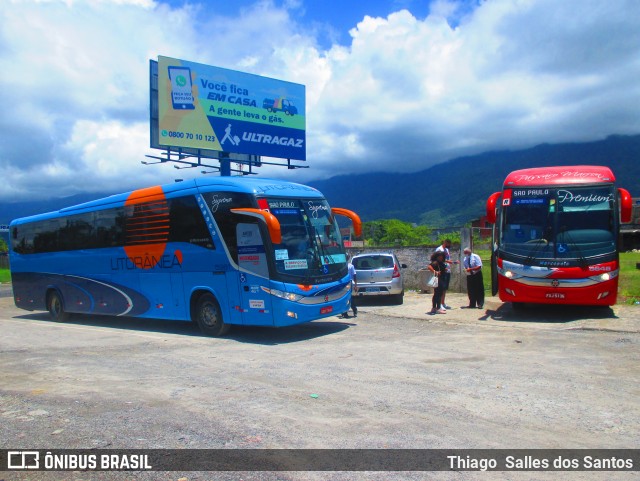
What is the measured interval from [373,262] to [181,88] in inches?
396

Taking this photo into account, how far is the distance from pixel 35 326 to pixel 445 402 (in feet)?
42.3

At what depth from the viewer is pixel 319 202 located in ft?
38.6

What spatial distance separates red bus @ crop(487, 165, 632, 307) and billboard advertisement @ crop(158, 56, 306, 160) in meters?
12.4

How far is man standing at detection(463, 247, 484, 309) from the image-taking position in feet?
46.3

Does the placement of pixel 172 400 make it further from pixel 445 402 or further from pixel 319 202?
pixel 319 202

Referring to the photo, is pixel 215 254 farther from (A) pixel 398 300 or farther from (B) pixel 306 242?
(A) pixel 398 300

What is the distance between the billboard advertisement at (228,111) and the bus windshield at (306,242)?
34.3 ft

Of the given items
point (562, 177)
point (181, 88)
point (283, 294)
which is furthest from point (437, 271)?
point (181, 88)

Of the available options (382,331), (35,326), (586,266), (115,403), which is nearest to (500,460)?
(115,403)

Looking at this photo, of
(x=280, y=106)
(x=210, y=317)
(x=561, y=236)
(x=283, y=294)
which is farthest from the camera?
(x=280, y=106)

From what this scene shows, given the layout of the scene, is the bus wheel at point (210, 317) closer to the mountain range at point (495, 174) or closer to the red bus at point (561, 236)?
the red bus at point (561, 236)

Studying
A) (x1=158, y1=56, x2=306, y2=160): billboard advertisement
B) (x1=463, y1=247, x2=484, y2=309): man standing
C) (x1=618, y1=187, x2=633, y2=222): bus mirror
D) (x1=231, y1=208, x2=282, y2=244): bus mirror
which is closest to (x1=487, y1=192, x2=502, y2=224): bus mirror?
(x1=463, y1=247, x2=484, y2=309): man standing

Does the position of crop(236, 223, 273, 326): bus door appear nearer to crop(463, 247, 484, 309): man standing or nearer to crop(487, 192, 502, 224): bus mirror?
crop(487, 192, 502, 224): bus mirror

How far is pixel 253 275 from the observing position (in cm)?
1054
